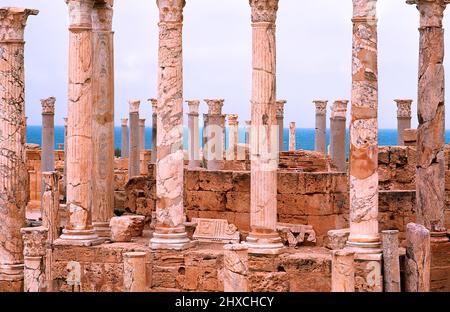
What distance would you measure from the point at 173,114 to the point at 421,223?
550cm

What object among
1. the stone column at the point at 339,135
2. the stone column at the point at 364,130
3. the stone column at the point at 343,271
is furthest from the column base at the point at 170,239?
the stone column at the point at 339,135

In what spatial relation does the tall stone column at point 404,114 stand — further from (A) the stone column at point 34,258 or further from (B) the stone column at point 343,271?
(A) the stone column at point 34,258

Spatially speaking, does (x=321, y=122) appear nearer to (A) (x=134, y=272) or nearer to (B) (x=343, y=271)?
(A) (x=134, y=272)

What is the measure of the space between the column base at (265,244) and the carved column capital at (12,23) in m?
6.59

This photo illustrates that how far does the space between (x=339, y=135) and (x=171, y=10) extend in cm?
1326

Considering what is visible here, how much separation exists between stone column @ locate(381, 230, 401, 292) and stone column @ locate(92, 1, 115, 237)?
22.1 feet

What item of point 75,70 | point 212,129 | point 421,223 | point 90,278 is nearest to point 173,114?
point 75,70

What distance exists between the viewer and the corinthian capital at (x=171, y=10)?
20.6m

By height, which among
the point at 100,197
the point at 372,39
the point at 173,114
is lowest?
the point at 100,197

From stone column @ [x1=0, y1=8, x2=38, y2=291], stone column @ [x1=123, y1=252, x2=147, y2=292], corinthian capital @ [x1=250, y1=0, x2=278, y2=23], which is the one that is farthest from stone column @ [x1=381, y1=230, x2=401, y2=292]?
stone column @ [x1=0, y1=8, x2=38, y2=291]

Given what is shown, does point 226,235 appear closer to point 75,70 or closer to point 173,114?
point 173,114

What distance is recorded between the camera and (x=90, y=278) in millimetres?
20969

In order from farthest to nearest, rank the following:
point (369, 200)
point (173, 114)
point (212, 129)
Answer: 1. point (212, 129)
2. point (173, 114)
3. point (369, 200)

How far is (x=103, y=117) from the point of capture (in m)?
22.7
